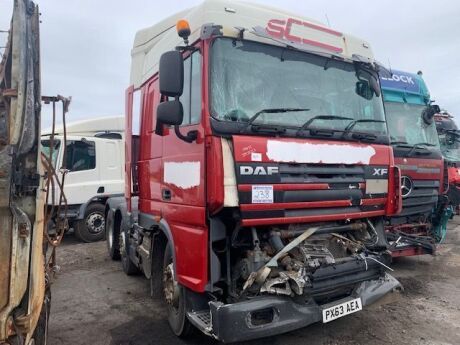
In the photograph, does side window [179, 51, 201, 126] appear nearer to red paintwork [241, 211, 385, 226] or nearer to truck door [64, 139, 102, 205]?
red paintwork [241, 211, 385, 226]

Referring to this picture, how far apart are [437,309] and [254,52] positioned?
3.64m

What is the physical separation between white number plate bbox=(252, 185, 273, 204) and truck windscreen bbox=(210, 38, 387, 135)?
53 cm

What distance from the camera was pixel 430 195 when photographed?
6.76m

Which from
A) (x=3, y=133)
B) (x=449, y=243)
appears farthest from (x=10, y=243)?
(x=449, y=243)

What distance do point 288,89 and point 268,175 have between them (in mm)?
859

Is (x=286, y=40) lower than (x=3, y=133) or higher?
higher

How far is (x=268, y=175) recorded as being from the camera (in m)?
3.30

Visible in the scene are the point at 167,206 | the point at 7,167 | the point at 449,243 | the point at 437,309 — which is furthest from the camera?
the point at 449,243

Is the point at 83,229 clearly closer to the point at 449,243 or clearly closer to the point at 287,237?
the point at 287,237

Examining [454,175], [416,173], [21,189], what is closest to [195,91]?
[21,189]

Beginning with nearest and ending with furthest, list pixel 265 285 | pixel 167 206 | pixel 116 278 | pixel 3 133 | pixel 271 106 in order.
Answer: pixel 3 133, pixel 265 285, pixel 271 106, pixel 167 206, pixel 116 278

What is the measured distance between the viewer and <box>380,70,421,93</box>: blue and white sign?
7059 mm

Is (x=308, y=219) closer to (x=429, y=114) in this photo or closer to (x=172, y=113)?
(x=172, y=113)

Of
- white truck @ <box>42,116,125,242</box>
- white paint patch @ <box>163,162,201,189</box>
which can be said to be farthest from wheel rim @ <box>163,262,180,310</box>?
white truck @ <box>42,116,125,242</box>
